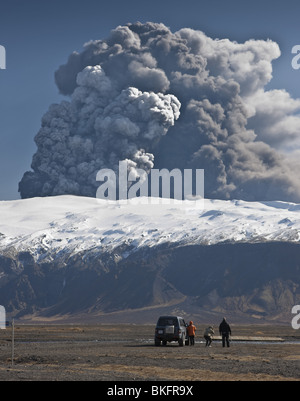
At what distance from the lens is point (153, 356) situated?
48.6 meters

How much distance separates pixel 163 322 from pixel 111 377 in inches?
1080

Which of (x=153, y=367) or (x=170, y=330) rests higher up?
(x=170, y=330)

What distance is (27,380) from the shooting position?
31766 millimetres

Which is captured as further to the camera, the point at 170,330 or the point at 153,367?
the point at 170,330

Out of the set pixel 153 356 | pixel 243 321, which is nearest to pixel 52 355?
pixel 153 356

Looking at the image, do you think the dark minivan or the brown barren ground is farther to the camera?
the dark minivan

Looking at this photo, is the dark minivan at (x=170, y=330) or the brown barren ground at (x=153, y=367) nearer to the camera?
the brown barren ground at (x=153, y=367)
